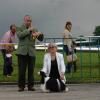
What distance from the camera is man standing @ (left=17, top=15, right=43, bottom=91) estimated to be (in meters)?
14.4

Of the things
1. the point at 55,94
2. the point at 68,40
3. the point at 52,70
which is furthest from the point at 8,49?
the point at 55,94

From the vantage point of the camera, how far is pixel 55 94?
13.8 metres

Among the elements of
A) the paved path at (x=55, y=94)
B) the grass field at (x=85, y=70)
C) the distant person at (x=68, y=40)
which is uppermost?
the distant person at (x=68, y=40)

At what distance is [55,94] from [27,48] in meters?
1.54

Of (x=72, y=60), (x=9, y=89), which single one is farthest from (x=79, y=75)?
(x=9, y=89)

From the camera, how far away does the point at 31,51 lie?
1453 centimetres

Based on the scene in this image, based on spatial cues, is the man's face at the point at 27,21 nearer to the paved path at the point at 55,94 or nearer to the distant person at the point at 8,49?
the paved path at the point at 55,94

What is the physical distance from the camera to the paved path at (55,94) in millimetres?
13055

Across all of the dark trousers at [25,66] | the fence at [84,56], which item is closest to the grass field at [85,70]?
the fence at [84,56]

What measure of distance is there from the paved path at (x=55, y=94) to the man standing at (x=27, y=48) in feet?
1.30

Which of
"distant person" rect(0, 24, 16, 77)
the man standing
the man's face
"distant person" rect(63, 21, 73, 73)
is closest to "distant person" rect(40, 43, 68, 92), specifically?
the man standing

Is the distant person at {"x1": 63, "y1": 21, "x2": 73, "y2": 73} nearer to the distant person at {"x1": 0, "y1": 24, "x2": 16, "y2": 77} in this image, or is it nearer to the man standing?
the distant person at {"x1": 0, "y1": 24, "x2": 16, "y2": 77}

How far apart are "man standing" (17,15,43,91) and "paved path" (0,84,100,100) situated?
40 cm

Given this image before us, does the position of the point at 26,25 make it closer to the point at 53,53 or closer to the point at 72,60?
the point at 53,53
